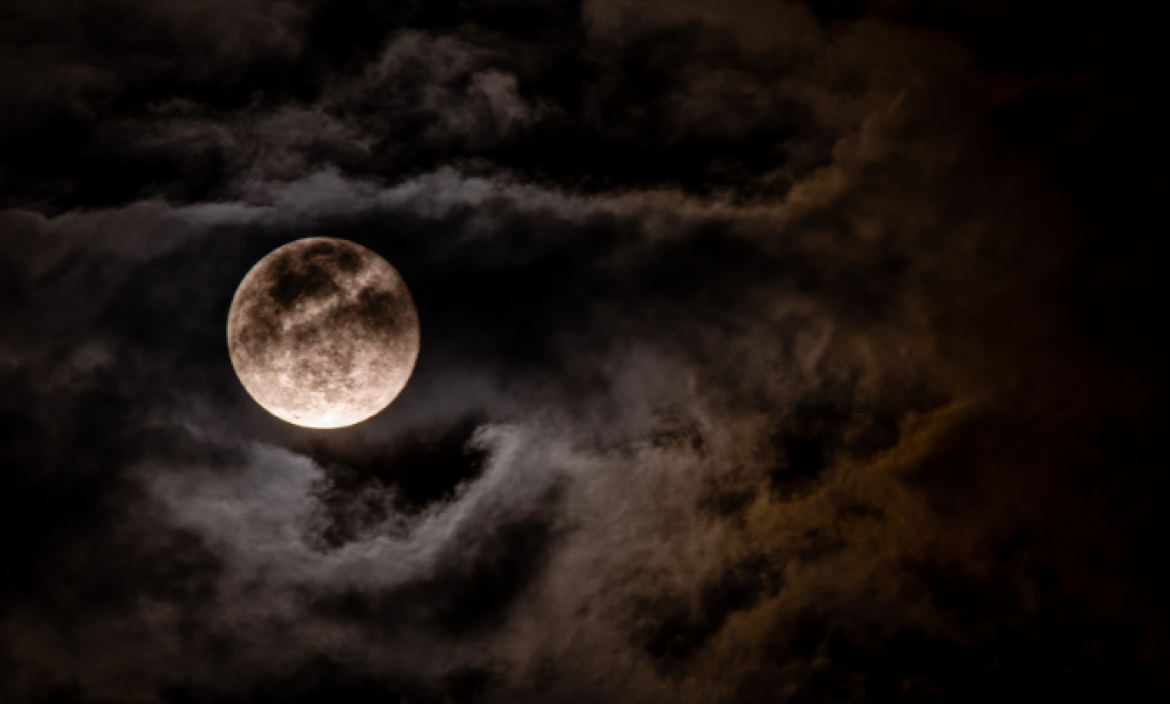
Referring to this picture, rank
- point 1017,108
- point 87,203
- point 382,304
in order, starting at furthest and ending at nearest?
point 87,203 < point 1017,108 < point 382,304

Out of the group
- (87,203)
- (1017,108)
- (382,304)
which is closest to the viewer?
(382,304)

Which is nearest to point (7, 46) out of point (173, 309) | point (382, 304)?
point (173, 309)

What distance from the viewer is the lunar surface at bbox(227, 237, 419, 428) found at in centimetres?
187

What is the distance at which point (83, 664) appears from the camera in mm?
2422

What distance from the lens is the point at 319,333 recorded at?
6.12ft

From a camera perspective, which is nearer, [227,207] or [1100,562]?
[1100,562]

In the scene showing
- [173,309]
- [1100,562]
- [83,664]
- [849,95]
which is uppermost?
[173,309]

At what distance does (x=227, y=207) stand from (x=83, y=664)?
213cm

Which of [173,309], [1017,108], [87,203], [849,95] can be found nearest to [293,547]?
[173,309]

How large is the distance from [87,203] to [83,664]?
206 cm

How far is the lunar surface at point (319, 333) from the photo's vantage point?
6.15ft

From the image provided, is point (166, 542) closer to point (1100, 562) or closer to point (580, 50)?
point (580, 50)

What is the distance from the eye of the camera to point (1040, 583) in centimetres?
237

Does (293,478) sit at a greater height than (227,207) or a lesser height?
lesser
